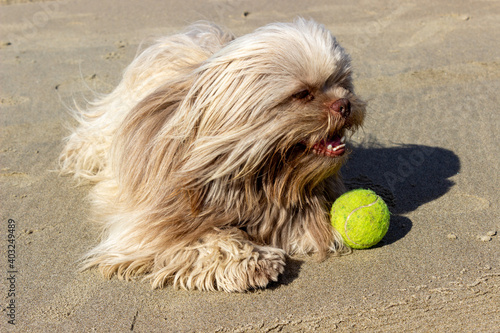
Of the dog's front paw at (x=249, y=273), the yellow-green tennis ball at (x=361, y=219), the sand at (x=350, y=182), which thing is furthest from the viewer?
the yellow-green tennis ball at (x=361, y=219)

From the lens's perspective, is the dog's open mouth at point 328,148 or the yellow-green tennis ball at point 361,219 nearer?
the dog's open mouth at point 328,148

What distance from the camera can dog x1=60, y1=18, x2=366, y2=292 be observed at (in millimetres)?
2717

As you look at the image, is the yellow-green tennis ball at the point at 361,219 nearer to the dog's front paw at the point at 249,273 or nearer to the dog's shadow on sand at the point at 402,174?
the dog's shadow on sand at the point at 402,174

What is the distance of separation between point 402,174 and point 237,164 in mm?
1710

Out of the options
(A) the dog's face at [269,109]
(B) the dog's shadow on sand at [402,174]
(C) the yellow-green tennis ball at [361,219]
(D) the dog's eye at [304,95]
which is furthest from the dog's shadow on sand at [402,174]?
(D) the dog's eye at [304,95]

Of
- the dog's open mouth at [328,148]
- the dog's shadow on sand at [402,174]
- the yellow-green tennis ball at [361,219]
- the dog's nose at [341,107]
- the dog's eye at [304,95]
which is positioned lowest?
the dog's shadow on sand at [402,174]

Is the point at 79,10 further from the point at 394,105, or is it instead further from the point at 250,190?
the point at 250,190

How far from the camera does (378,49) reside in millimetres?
6270

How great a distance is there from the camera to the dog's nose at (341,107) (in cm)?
276

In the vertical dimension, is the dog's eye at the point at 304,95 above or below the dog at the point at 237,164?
above

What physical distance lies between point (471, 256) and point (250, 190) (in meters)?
1.24

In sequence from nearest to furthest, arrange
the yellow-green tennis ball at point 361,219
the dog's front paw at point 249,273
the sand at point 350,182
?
the sand at point 350,182 → the dog's front paw at point 249,273 → the yellow-green tennis ball at point 361,219

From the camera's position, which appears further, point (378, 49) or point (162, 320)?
point (378, 49)

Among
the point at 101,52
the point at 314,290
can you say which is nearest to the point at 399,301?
the point at 314,290
